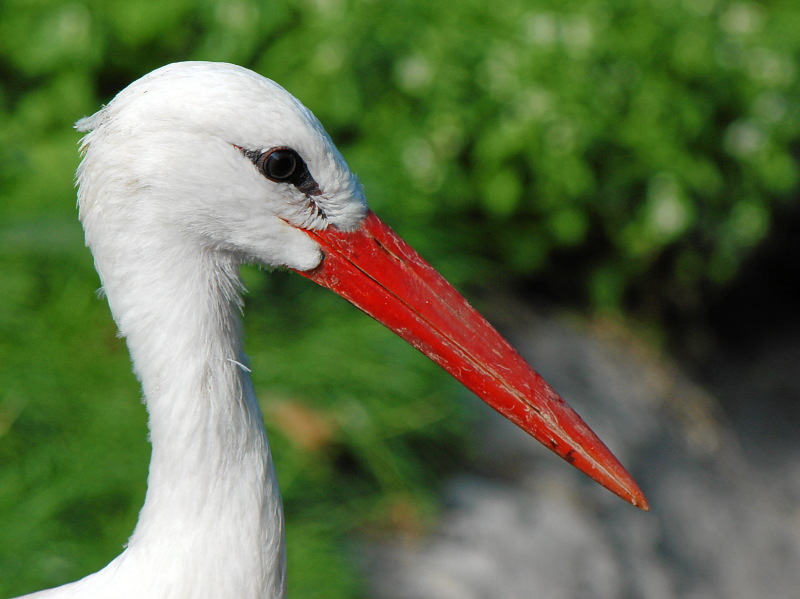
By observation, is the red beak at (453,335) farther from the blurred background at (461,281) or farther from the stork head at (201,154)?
the blurred background at (461,281)

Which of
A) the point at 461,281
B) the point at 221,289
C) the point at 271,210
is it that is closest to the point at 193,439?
the point at 221,289

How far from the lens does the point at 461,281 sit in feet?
11.2

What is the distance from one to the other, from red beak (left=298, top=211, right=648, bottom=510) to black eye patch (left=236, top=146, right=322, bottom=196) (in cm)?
10

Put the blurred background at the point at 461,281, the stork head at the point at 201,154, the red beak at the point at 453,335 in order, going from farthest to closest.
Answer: the blurred background at the point at 461,281
the red beak at the point at 453,335
the stork head at the point at 201,154

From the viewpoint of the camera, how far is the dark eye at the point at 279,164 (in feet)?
4.61

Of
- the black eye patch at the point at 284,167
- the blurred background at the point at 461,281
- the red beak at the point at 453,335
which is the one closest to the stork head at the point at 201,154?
the black eye patch at the point at 284,167

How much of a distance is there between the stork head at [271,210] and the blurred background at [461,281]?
4.04 ft

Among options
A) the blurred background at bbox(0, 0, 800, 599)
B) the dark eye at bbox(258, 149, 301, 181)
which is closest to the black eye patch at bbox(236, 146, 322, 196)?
the dark eye at bbox(258, 149, 301, 181)

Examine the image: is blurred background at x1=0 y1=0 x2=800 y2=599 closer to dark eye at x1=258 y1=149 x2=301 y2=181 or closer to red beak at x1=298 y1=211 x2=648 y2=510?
red beak at x1=298 y1=211 x2=648 y2=510

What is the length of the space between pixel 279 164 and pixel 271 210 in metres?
0.09

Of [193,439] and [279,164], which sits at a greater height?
[279,164]

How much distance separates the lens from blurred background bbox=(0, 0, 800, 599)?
276 cm

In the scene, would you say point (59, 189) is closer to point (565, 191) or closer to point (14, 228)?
point (14, 228)

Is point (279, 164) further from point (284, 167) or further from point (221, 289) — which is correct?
point (221, 289)
